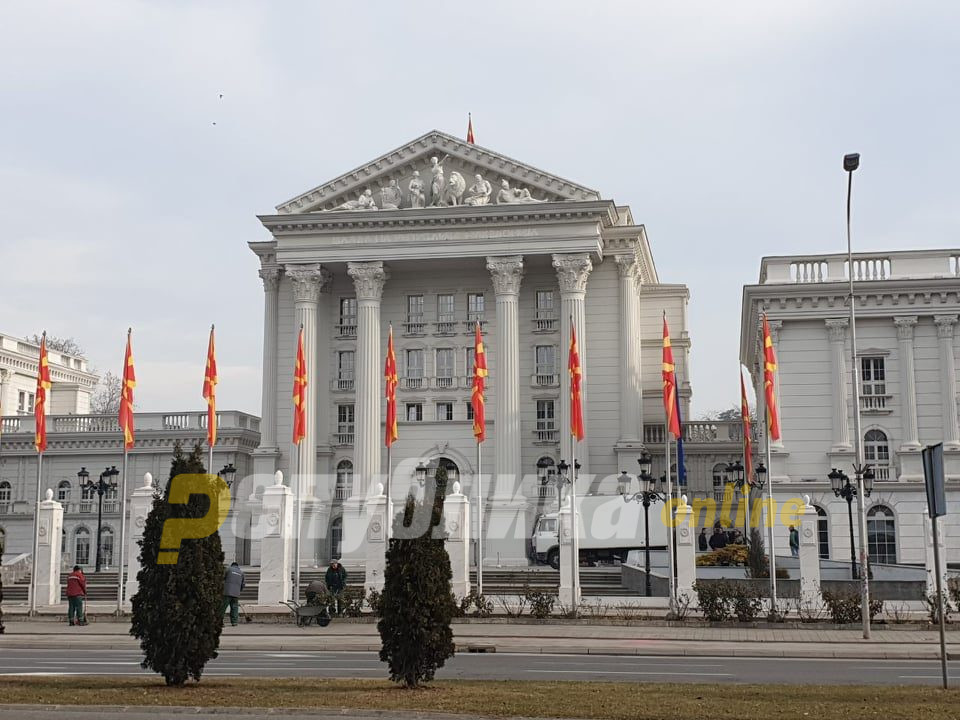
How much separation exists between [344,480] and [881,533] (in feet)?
98.9

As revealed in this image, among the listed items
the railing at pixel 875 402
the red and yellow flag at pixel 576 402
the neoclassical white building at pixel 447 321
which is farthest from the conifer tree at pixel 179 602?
the neoclassical white building at pixel 447 321

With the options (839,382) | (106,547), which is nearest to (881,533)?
(839,382)

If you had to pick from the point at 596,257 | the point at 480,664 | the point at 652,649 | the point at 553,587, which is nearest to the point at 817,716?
the point at 480,664

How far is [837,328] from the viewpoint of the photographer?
2146 inches

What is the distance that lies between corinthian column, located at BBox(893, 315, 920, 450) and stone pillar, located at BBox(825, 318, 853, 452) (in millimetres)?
2408

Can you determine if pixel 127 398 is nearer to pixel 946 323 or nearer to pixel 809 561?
pixel 809 561

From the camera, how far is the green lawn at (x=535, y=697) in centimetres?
1553

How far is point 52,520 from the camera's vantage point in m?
41.9

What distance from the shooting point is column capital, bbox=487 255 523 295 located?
6538cm

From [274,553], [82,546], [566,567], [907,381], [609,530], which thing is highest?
[907,381]

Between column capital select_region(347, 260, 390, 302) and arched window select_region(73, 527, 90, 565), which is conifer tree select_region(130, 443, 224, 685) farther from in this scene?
arched window select_region(73, 527, 90, 565)

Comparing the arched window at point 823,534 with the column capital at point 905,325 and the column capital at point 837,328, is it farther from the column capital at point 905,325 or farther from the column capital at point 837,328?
the column capital at point 905,325

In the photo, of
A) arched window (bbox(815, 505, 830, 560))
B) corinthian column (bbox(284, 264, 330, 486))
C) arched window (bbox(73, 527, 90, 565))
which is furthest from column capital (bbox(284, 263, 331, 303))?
arched window (bbox(815, 505, 830, 560))

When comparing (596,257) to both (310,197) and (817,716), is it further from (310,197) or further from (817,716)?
(817,716)
